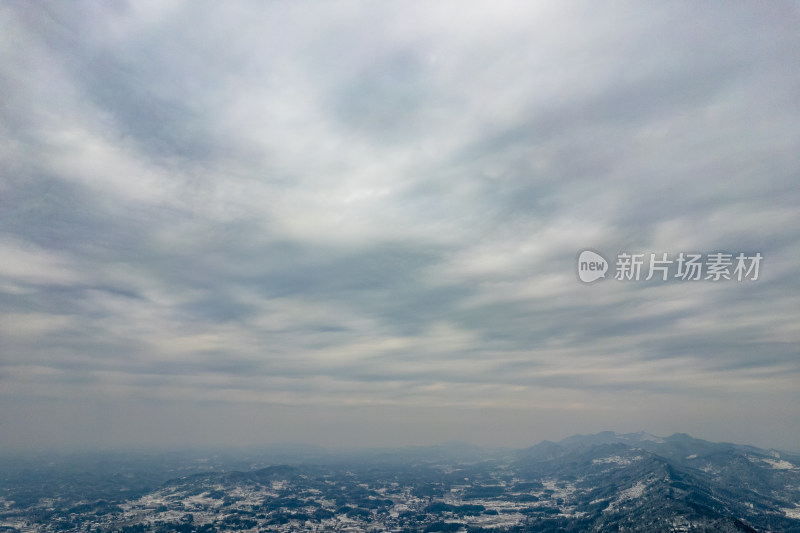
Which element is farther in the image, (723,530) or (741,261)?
(723,530)

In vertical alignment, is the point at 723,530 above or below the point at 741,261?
below
